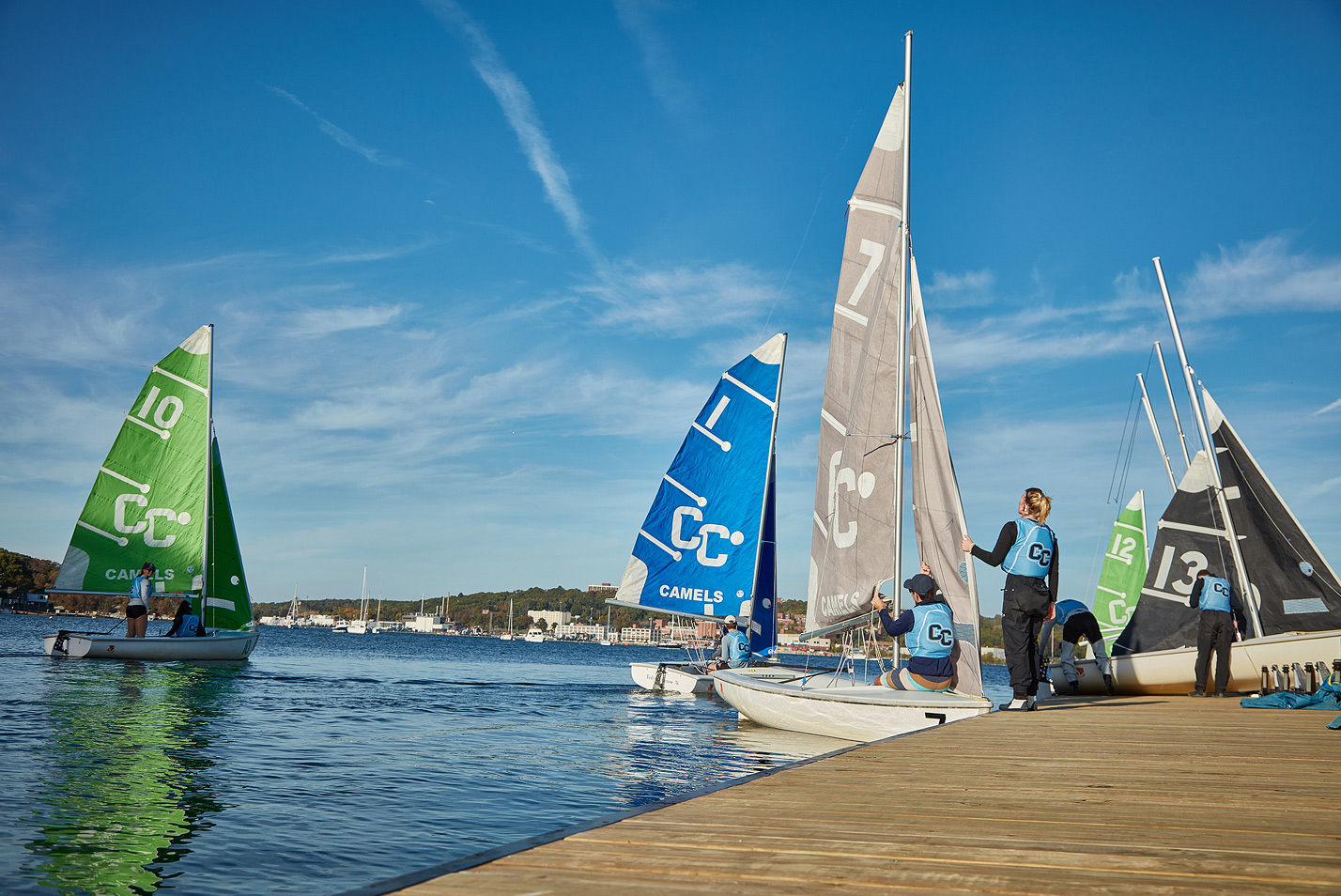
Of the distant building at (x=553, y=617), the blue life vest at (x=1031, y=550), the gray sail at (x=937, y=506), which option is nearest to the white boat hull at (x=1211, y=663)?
the gray sail at (x=937, y=506)

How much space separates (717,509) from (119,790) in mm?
17718

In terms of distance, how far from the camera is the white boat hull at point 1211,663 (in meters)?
12.0

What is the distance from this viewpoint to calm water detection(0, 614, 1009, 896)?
609cm

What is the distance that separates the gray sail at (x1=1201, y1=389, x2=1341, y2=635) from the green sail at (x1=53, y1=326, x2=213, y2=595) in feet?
88.3

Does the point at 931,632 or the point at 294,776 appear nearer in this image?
the point at 294,776

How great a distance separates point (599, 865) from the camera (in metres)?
2.68

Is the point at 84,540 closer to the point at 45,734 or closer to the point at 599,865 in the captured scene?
the point at 45,734

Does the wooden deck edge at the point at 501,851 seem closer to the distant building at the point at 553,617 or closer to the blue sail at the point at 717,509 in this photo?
the blue sail at the point at 717,509

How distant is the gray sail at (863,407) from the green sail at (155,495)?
2132 centimetres

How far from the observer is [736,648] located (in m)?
21.3

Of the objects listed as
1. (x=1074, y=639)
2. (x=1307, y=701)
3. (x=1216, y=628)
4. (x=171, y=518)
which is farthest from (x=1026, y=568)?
(x=171, y=518)

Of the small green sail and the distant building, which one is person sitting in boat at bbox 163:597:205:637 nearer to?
the small green sail

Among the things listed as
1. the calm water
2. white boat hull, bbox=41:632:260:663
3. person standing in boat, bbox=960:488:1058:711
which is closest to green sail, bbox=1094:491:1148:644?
the calm water

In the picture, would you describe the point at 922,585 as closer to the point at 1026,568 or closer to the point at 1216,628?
the point at 1026,568
